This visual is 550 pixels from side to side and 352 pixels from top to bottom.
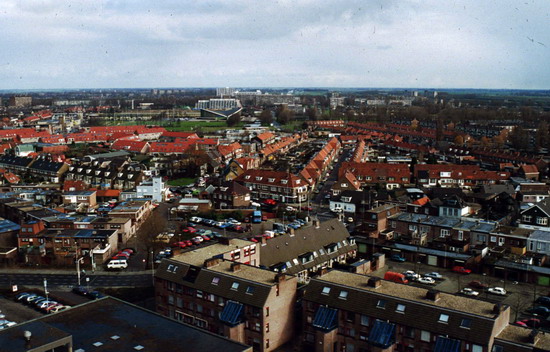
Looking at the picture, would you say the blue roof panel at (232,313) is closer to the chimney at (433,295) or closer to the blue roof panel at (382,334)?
the blue roof panel at (382,334)

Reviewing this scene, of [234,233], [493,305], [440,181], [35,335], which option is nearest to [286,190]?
[234,233]

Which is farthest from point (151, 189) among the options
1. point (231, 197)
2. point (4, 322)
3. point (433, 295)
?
point (433, 295)

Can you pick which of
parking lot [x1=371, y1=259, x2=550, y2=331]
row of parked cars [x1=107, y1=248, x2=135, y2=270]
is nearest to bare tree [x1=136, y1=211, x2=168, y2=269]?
row of parked cars [x1=107, y1=248, x2=135, y2=270]

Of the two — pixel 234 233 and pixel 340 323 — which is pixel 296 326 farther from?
pixel 234 233

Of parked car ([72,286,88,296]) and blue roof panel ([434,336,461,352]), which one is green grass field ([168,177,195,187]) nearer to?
parked car ([72,286,88,296])

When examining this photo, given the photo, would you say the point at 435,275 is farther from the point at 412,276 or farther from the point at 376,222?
the point at 376,222

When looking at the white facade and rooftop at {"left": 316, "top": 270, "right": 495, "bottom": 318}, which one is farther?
the white facade

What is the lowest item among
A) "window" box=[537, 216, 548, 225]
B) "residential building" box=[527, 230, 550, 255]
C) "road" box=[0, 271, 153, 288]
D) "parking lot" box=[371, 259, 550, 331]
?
"road" box=[0, 271, 153, 288]
